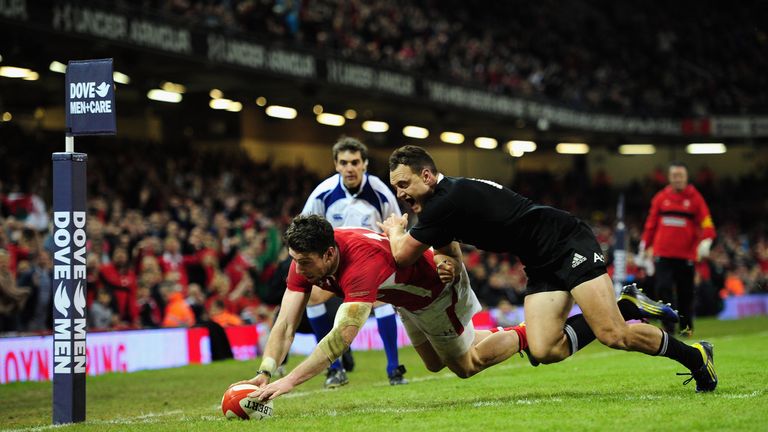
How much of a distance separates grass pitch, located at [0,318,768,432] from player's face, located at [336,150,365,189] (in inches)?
85.8

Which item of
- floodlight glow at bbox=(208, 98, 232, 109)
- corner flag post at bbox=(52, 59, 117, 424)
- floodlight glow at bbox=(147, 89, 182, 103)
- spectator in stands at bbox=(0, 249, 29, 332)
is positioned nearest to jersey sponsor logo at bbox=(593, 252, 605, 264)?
corner flag post at bbox=(52, 59, 117, 424)

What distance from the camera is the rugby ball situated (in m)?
7.75

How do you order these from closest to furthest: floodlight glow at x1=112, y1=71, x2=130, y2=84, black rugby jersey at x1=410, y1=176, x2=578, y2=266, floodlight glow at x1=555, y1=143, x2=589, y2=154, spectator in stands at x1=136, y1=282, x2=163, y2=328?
black rugby jersey at x1=410, y1=176, x2=578, y2=266
spectator in stands at x1=136, y1=282, x2=163, y2=328
floodlight glow at x1=112, y1=71, x2=130, y2=84
floodlight glow at x1=555, y1=143, x2=589, y2=154

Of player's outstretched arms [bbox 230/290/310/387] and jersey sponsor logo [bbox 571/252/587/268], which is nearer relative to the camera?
player's outstretched arms [bbox 230/290/310/387]

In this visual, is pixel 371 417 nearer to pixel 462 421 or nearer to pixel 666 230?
pixel 462 421

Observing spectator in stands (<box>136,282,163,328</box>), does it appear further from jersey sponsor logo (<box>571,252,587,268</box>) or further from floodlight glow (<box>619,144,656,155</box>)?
floodlight glow (<box>619,144,656,155</box>)

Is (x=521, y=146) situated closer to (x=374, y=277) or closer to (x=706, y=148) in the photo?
(x=706, y=148)

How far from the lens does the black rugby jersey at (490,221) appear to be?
310 inches

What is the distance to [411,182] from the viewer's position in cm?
798

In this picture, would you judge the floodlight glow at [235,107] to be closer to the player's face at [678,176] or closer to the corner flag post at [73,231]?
the player's face at [678,176]

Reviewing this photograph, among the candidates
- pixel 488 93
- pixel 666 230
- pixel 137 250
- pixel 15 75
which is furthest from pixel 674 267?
pixel 488 93

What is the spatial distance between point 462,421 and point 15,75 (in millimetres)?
19855

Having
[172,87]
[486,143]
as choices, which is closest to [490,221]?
[172,87]

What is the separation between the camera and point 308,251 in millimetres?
7508
